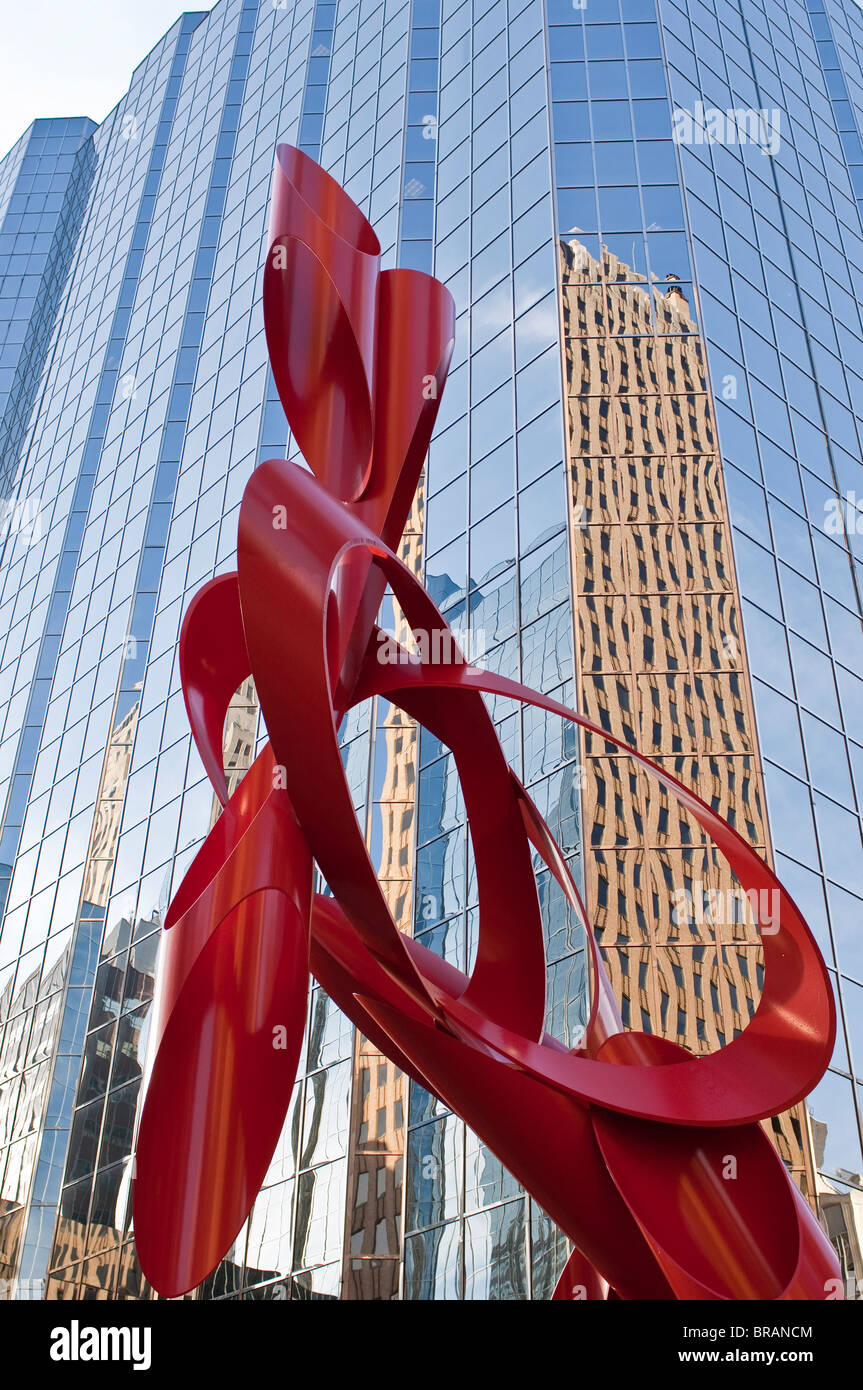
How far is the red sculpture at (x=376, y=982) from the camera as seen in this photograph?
7.81 metres

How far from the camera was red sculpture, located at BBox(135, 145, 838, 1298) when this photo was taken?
25.6 ft

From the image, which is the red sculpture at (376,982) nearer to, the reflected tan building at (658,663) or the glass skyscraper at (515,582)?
the glass skyscraper at (515,582)

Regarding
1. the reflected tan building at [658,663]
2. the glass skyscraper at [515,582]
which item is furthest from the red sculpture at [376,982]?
the reflected tan building at [658,663]

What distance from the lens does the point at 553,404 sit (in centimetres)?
2470

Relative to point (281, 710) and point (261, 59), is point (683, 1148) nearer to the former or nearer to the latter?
point (281, 710)

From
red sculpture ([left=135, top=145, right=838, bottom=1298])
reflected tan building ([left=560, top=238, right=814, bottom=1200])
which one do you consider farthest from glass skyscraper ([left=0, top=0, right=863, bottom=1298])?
red sculpture ([left=135, top=145, right=838, bottom=1298])

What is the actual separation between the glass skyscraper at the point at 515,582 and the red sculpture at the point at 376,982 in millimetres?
677

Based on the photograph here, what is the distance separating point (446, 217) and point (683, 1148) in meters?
26.6

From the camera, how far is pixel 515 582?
23500mm

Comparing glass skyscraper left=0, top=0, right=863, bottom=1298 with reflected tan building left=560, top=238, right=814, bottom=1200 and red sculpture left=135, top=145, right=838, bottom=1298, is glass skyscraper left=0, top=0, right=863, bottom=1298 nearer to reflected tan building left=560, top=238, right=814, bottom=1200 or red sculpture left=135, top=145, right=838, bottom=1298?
reflected tan building left=560, top=238, right=814, bottom=1200

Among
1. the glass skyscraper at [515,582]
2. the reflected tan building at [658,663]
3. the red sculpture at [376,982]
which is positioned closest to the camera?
the red sculpture at [376,982]

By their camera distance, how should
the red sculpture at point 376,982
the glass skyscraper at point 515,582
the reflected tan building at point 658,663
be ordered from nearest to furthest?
the red sculpture at point 376,982 → the reflected tan building at point 658,663 → the glass skyscraper at point 515,582

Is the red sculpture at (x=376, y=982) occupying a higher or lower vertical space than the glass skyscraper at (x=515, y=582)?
lower

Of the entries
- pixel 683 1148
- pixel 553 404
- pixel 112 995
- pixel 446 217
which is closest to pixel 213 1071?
pixel 683 1148
